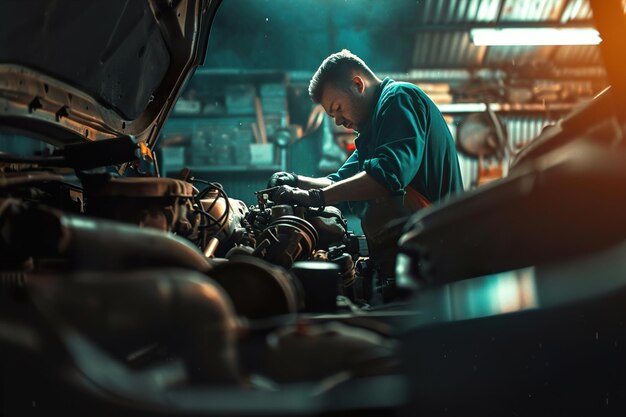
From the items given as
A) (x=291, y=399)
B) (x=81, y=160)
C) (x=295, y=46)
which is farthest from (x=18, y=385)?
(x=295, y=46)

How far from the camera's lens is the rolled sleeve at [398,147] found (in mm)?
1599

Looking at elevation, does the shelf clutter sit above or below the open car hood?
above

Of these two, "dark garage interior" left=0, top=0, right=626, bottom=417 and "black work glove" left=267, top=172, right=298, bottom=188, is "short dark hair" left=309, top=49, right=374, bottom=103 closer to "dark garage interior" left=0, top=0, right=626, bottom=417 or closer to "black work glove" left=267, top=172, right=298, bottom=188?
"black work glove" left=267, top=172, right=298, bottom=188

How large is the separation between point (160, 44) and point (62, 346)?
1.56 m

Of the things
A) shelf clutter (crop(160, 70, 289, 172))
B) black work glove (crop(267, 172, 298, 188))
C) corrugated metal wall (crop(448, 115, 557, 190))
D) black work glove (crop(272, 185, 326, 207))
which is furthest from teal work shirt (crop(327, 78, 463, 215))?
corrugated metal wall (crop(448, 115, 557, 190))

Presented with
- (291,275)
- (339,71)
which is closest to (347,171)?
(339,71)

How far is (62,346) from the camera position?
0.77m

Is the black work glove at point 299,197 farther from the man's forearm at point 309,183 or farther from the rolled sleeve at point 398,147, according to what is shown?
the man's forearm at point 309,183

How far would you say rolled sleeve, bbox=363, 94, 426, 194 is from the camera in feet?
5.24

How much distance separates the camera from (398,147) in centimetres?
161

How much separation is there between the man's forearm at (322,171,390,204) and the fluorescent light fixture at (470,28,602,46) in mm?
6043

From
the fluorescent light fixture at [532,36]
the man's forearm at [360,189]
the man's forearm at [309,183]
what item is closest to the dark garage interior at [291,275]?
the man's forearm at [360,189]

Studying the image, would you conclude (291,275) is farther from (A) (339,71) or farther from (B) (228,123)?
(B) (228,123)

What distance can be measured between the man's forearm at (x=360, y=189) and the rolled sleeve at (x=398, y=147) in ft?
0.11
